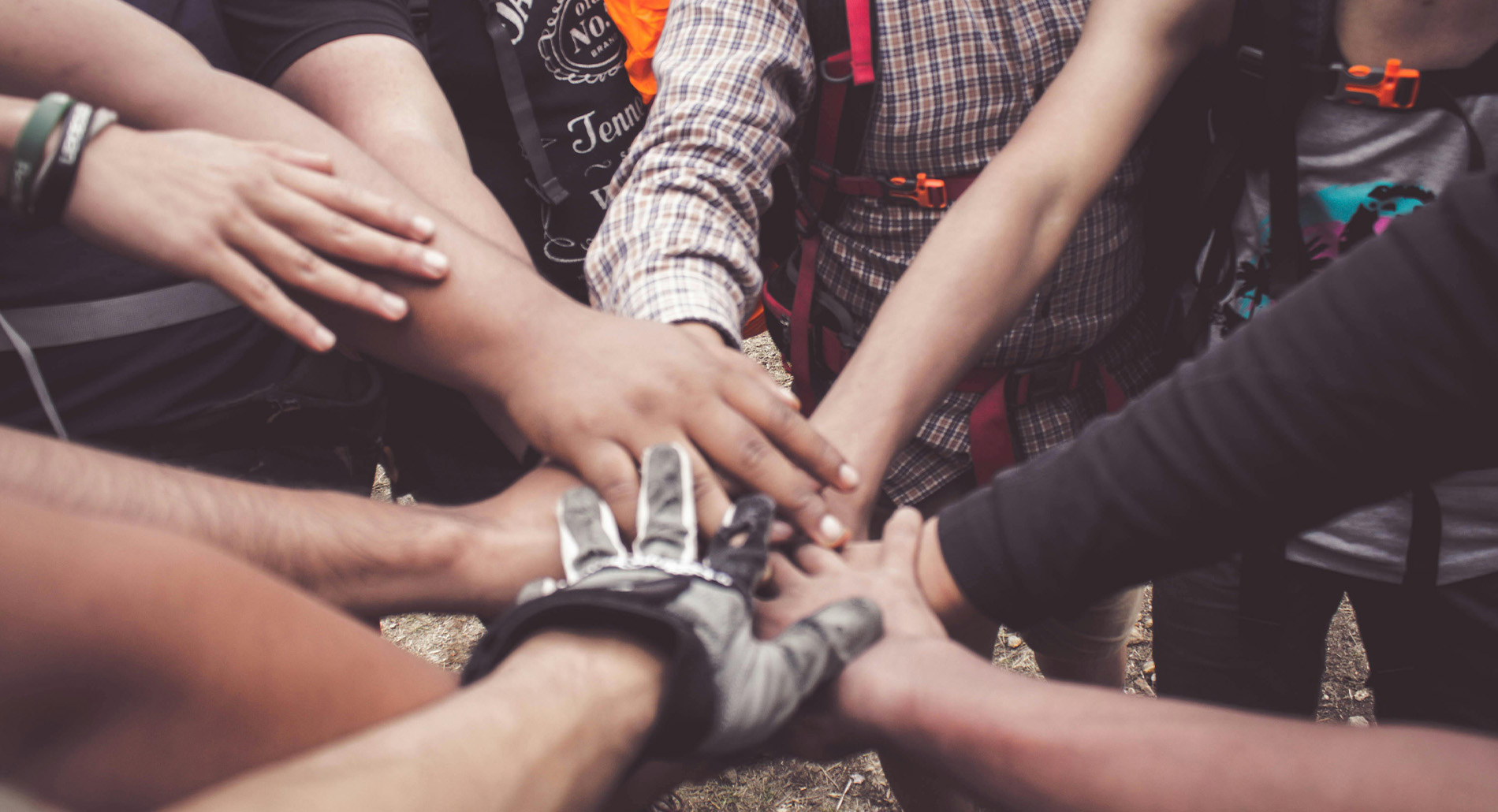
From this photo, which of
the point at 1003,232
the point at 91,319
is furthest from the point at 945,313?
the point at 91,319

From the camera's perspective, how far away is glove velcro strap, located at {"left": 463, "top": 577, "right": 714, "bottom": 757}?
90 cm

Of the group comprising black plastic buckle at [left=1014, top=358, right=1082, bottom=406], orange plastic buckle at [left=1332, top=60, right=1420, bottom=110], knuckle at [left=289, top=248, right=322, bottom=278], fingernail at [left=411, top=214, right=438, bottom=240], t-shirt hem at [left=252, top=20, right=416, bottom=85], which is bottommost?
black plastic buckle at [left=1014, top=358, right=1082, bottom=406]

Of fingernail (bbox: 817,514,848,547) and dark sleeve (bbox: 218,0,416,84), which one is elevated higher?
dark sleeve (bbox: 218,0,416,84)

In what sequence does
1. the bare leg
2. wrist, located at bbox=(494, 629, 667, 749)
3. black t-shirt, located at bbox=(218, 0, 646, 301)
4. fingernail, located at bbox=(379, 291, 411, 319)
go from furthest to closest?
black t-shirt, located at bbox=(218, 0, 646, 301), fingernail, located at bbox=(379, 291, 411, 319), wrist, located at bbox=(494, 629, 667, 749), the bare leg

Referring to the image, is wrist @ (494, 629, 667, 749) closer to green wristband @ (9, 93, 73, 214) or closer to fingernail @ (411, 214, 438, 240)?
fingernail @ (411, 214, 438, 240)

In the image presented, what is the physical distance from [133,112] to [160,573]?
1.02 meters

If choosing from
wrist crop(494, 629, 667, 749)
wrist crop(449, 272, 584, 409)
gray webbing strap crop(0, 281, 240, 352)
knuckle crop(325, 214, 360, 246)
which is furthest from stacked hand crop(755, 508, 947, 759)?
gray webbing strap crop(0, 281, 240, 352)

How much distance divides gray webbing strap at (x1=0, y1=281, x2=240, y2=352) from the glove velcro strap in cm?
87

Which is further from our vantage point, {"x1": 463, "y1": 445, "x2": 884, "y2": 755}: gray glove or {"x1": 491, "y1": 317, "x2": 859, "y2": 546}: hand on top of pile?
{"x1": 491, "y1": 317, "x2": 859, "y2": 546}: hand on top of pile

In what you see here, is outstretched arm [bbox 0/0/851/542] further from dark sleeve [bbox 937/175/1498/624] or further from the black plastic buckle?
the black plastic buckle

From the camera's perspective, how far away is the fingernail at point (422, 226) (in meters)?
1.30

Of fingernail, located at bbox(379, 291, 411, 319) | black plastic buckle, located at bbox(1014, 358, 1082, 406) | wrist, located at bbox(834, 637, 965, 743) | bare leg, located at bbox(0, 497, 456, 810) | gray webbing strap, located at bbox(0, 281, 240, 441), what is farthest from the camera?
black plastic buckle, located at bbox(1014, 358, 1082, 406)

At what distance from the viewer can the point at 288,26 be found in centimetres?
157

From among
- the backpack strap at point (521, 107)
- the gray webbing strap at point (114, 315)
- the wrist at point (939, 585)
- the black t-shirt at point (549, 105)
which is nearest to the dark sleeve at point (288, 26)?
the black t-shirt at point (549, 105)
